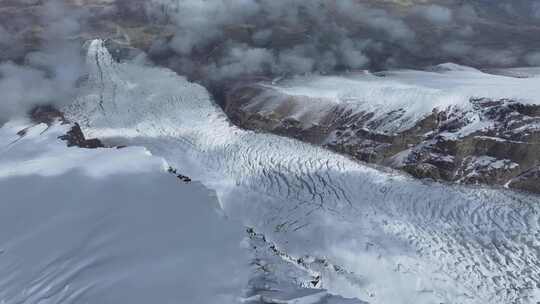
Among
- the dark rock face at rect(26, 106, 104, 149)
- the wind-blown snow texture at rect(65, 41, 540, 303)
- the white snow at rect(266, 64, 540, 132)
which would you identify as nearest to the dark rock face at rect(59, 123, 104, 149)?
the dark rock face at rect(26, 106, 104, 149)

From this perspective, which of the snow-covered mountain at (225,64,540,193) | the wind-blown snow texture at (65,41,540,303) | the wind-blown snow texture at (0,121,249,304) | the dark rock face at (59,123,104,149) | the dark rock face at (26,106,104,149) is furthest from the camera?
the dark rock face at (26,106,104,149)

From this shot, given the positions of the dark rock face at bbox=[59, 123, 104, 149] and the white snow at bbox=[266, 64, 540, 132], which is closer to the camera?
the white snow at bbox=[266, 64, 540, 132]

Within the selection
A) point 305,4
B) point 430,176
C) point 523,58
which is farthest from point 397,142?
point 305,4

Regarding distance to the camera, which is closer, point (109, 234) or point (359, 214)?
point (109, 234)

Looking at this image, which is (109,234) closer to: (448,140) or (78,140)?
(78,140)

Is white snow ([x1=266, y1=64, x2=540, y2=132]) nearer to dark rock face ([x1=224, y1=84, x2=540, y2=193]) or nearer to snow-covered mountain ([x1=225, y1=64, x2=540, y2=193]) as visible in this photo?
snow-covered mountain ([x1=225, y1=64, x2=540, y2=193])

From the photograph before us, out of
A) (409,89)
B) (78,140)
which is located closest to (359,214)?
(409,89)
